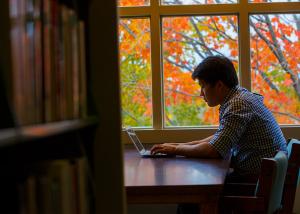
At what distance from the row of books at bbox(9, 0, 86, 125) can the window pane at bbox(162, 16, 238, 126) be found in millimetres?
2155

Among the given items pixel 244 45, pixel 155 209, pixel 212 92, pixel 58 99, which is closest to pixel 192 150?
pixel 212 92

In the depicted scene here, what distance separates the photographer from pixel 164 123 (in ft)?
11.0

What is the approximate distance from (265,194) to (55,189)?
1.09 metres

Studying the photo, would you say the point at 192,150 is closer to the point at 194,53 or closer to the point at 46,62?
the point at 194,53

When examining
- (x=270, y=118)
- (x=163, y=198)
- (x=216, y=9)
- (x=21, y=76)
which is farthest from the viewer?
(x=216, y=9)

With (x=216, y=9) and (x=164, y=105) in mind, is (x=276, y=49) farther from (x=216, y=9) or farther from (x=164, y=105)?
(x=164, y=105)

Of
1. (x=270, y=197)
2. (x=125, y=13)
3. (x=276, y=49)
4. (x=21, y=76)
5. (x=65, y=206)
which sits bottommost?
(x=270, y=197)

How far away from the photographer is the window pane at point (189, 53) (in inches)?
132

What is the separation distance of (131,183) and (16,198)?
35.7 inches

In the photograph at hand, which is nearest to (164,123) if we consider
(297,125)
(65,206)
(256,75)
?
(256,75)

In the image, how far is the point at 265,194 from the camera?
70.6 inches

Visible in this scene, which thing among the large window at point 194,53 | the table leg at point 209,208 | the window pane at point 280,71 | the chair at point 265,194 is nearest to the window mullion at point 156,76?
the large window at point 194,53

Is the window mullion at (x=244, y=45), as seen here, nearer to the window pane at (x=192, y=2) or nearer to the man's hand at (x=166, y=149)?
the window pane at (x=192, y=2)

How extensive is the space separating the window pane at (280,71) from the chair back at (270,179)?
1529 millimetres
